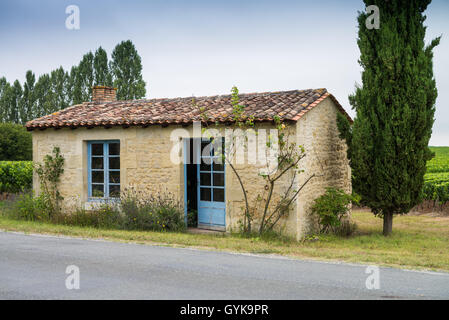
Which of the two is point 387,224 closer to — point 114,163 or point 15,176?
point 114,163

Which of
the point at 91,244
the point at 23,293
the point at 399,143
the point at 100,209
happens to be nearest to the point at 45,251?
the point at 91,244

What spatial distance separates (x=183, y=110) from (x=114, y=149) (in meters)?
2.26

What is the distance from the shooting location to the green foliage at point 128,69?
1294 inches

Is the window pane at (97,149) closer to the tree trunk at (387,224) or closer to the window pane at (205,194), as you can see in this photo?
the window pane at (205,194)

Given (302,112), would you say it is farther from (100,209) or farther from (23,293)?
(23,293)

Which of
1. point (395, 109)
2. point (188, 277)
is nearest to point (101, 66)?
point (395, 109)

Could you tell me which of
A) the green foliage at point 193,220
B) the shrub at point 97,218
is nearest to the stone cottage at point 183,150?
the green foliage at point 193,220

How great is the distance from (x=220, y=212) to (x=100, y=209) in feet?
10.9

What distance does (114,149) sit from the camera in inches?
523

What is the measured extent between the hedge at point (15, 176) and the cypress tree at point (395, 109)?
553 inches

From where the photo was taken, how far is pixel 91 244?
31.8 ft

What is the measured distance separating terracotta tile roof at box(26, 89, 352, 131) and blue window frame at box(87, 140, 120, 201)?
28.7 inches

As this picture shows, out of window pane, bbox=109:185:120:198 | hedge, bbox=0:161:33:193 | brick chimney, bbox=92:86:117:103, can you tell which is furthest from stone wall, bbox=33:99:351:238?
hedge, bbox=0:161:33:193

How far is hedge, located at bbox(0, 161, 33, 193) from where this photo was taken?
20225mm
